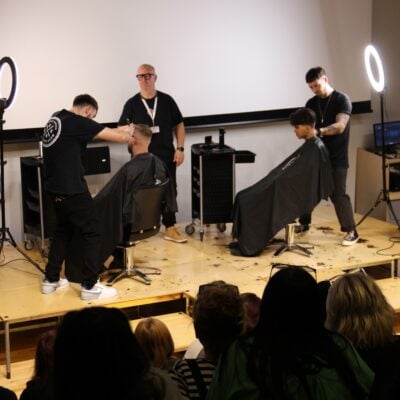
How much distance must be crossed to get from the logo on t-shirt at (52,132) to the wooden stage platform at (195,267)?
925 mm

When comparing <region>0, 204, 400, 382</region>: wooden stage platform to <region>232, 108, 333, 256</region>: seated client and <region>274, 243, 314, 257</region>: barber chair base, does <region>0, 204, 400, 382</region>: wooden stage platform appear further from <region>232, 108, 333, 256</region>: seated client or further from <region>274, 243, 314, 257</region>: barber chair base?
<region>232, 108, 333, 256</region>: seated client

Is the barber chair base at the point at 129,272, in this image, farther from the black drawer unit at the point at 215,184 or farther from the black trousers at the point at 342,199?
the black trousers at the point at 342,199

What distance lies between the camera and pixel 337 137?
589 centimetres

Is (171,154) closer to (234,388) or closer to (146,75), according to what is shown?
(146,75)

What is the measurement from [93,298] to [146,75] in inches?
74.8

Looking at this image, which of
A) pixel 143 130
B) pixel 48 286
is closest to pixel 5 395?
pixel 48 286

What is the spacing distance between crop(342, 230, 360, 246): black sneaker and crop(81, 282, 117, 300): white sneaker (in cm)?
191

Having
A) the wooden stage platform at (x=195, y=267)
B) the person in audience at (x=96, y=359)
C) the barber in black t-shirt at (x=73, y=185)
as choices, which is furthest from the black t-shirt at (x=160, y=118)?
the person in audience at (x=96, y=359)

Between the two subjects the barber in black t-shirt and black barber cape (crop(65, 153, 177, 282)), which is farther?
black barber cape (crop(65, 153, 177, 282))

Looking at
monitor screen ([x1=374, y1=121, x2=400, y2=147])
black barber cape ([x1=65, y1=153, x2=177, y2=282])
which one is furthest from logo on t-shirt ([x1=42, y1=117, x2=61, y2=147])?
monitor screen ([x1=374, y1=121, x2=400, y2=147])

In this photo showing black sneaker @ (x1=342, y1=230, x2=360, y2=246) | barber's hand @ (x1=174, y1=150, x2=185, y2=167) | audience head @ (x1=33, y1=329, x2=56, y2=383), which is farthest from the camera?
barber's hand @ (x1=174, y1=150, x2=185, y2=167)

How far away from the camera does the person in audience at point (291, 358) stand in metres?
2.01

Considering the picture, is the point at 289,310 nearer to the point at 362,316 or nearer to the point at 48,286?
the point at 362,316

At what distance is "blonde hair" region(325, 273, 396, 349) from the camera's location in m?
2.52
